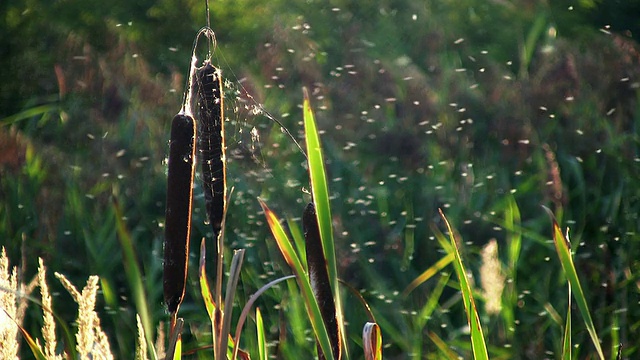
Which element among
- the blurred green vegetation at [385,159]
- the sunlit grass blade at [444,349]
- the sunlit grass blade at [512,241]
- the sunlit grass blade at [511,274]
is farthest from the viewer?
the blurred green vegetation at [385,159]

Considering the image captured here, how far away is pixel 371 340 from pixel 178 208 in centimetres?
27

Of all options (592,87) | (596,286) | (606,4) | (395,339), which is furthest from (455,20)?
(395,339)

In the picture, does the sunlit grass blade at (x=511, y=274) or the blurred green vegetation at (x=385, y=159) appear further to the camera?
the blurred green vegetation at (x=385, y=159)

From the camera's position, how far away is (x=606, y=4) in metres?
4.01

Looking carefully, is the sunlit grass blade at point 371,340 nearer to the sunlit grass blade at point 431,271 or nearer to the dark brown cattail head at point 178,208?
the dark brown cattail head at point 178,208

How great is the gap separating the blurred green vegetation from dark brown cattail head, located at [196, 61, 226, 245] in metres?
1.17

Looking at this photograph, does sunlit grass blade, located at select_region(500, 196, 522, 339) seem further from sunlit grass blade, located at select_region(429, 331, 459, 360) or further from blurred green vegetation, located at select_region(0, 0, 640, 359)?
sunlit grass blade, located at select_region(429, 331, 459, 360)

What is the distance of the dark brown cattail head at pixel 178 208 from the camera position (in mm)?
880

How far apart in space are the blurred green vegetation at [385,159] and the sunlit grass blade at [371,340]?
1012mm

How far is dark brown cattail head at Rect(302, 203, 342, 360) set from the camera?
36.9 inches

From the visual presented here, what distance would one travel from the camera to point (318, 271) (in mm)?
947

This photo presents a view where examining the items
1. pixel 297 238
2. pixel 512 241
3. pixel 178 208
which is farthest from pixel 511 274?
pixel 178 208

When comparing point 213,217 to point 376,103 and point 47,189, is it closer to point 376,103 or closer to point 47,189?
point 47,189

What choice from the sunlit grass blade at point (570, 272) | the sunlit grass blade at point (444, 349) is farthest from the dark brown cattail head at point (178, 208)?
the sunlit grass blade at point (444, 349)
